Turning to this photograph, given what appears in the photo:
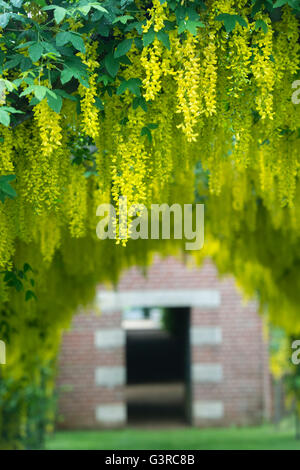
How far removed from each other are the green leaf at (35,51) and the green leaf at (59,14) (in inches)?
4.3

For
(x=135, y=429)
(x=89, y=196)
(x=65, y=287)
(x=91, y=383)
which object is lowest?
(x=135, y=429)

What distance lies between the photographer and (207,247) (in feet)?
20.5

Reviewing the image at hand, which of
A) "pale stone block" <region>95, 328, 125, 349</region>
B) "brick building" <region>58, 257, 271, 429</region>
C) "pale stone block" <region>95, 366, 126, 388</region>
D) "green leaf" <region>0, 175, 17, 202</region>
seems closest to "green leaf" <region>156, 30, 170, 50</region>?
"green leaf" <region>0, 175, 17, 202</region>

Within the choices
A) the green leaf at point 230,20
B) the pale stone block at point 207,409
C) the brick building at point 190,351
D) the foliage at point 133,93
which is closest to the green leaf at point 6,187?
the foliage at point 133,93

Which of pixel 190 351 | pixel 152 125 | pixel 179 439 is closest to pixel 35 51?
pixel 152 125

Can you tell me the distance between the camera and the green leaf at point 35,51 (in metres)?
1.90

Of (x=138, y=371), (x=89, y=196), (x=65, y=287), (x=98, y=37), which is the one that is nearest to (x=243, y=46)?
(x=98, y=37)

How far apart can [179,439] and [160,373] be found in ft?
20.7

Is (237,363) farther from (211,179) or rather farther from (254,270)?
(211,179)

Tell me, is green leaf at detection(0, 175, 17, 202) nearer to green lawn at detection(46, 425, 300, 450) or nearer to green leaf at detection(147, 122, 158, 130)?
green leaf at detection(147, 122, 158, 130)

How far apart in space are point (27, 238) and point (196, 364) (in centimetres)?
651

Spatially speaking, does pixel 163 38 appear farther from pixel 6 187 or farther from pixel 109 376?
pixel 109 376

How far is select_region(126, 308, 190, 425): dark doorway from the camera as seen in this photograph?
34.1 ft

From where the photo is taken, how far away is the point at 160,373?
49.0 feet
